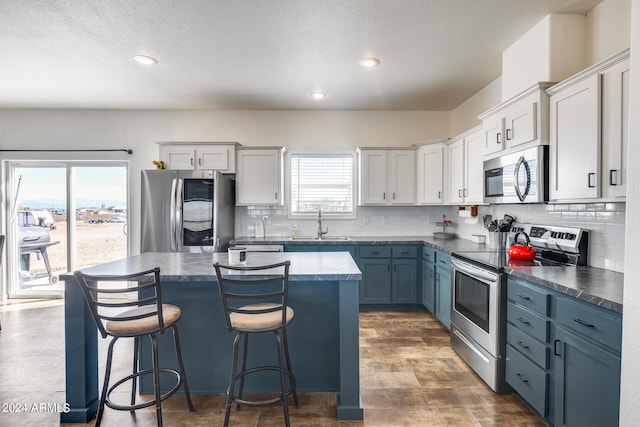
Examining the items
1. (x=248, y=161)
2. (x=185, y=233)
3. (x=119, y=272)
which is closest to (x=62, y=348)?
(x=185, y=233)

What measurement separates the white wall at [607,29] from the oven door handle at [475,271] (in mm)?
1670

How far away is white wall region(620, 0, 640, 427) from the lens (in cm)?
135

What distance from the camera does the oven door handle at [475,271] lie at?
239 centimetres

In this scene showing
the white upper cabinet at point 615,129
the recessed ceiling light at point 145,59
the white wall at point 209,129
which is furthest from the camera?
the white wall at point 209,129

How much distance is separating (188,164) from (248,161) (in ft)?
2.58

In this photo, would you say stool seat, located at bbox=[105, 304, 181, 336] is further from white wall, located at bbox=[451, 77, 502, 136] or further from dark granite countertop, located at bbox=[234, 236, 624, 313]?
white wall, located at bbox=[451, 77, 502, 136]

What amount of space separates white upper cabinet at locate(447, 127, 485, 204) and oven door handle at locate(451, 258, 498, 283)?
0.87 m

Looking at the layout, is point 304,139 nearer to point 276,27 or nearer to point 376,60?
point 376,60

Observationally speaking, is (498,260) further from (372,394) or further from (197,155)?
(197,155)

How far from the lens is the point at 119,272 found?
6.70 ft

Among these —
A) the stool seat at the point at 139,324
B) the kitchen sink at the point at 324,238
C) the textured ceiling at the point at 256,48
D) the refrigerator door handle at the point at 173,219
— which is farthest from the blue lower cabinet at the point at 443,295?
the refrigerator door handle at the point at 173,219

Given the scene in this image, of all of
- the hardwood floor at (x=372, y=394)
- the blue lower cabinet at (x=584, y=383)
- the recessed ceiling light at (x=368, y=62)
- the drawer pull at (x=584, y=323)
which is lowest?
the hardwood floor at (x=372, y=394)

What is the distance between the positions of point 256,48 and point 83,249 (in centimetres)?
410

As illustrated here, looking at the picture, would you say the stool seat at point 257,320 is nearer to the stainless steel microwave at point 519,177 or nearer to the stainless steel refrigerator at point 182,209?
the stainless steel microwave at point 519,177
